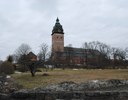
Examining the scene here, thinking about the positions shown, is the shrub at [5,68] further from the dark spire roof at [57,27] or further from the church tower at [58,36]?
the dark spire roof at [57,27]

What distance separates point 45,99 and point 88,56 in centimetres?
8605

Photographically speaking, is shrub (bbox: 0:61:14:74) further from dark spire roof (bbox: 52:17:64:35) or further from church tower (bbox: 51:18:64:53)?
dark spire roof (bbox: 52:17:64:35)

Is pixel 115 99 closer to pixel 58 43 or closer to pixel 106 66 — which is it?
pixel 106 66

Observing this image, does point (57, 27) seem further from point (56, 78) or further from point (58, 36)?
point (56, 78)

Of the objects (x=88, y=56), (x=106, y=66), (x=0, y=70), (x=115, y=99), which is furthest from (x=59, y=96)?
(x=88, y=56)

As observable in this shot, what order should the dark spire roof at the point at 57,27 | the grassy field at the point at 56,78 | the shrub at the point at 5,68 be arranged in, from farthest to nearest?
the dark spire roof at the point at 57,27 → the shrub at the point at 5,68 → the grassy field at the point at 56,78

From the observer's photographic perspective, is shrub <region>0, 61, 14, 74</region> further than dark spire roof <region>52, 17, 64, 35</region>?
No

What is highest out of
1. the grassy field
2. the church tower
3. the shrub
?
the church tower

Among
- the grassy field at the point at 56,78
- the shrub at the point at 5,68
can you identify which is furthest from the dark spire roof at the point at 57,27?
the grassy field at the point at 56,78

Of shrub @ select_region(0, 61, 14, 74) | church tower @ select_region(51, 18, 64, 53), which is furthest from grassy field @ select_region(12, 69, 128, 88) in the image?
church tower @ select_region(51, 18, 64, 53)

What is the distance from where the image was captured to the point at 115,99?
32.6ft

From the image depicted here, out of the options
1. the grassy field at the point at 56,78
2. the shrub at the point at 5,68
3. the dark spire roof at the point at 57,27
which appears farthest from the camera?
the dark spire roof at the point at 57,27

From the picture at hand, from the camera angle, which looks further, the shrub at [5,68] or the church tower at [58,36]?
the church tower at [58,36]

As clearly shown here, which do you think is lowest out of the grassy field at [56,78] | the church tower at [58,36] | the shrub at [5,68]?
the grassy field at [56,78]
